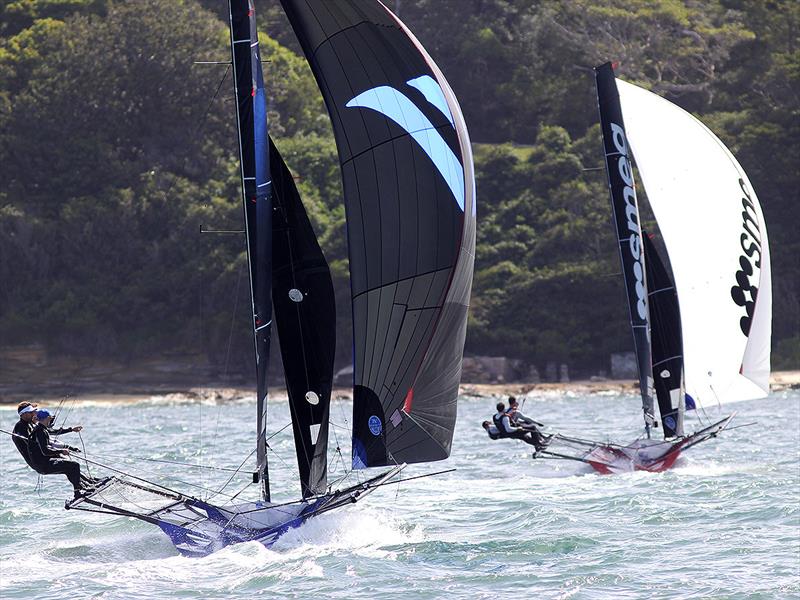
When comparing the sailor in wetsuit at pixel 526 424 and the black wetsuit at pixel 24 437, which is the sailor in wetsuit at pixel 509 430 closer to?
the sailor in wetsuit at pixel 526 424

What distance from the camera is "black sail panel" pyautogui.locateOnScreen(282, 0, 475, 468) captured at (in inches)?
471

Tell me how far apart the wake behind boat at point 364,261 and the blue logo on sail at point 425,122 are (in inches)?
0.4

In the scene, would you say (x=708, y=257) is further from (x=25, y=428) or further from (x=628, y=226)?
(x=25, y=428)

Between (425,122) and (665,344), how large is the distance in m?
8.71

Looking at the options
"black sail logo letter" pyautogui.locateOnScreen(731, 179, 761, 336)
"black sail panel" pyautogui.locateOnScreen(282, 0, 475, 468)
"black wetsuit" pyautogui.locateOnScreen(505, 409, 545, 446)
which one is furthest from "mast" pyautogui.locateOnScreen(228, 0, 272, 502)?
"black sail logo letter" pyautogui.locateOnScreen(731, 179, 761, 336)

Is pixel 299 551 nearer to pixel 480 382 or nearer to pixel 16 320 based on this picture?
pixel 480 382

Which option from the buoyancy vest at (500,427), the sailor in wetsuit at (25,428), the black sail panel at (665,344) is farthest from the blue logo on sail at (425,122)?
the black sail panel at (665,344)

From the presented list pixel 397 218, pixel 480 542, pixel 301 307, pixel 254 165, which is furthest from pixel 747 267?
pixel 254 165

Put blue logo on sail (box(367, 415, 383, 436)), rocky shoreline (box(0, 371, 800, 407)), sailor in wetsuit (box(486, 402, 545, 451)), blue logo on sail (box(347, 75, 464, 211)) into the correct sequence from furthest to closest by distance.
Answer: rocky shoreline (box(0, 371, 800, 407))
sailor in wetsuit (box(486, 402, 545, 451))
blue logo on sail (box(367, 415, 383, 436))
blue logo on sail (box(347, 75, 464, 211))

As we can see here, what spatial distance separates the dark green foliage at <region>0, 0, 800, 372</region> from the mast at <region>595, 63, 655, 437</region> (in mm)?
27321

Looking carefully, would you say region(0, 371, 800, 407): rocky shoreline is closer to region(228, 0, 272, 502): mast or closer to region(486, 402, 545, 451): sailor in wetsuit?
region(486, 402, 545, 451): sailor in wetsuit

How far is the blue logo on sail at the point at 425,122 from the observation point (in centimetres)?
1195

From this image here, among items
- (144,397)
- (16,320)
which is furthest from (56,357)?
(144,397)

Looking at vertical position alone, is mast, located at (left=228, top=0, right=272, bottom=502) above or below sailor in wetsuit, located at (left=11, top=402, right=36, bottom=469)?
above
